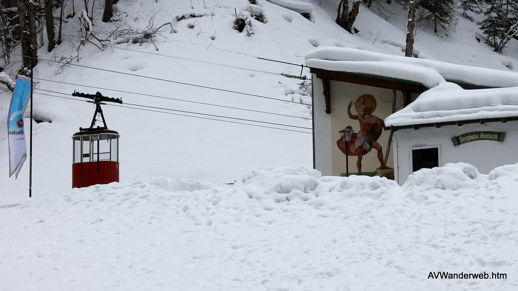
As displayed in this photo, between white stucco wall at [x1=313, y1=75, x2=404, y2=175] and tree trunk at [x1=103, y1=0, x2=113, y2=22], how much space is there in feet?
66.3

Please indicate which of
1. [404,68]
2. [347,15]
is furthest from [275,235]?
[347,15]

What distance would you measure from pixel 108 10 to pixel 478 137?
1025 inches

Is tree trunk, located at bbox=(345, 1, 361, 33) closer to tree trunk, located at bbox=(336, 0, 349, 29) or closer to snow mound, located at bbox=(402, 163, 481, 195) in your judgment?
tree trunk, located at bbox=(336, 0, 349, 29)

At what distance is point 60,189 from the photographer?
23.3 metres

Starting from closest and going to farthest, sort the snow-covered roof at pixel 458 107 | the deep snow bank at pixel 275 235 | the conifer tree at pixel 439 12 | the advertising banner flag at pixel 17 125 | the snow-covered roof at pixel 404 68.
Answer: the deep snow bank at pixel 275 235 → the snow-covered roof at pixel 458 107 → the snow-covered roof at pixel 404 68 → the advertising banner flag at pixel 17 125 → the conifer tree at pixel 439 12

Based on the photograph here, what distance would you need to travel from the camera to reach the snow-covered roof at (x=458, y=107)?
16328mm

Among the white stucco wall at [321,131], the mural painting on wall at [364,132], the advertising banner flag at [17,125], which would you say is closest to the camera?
the advertising banner flag at [17,125]

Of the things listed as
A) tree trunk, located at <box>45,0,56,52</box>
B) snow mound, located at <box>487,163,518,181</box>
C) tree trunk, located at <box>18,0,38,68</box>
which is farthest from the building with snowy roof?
tree trunk, located at <box>45,0,56,52</box>

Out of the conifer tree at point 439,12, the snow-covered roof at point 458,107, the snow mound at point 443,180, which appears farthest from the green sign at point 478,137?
the conifer tree at point 439,12

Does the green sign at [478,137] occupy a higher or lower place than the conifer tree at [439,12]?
lower

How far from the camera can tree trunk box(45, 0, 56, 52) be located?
35.5 m

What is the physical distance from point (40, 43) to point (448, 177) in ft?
101

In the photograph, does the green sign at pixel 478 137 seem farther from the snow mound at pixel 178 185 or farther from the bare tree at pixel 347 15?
the bare tree at pixel 347 15

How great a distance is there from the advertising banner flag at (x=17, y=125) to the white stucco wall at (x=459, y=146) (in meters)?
10.8
